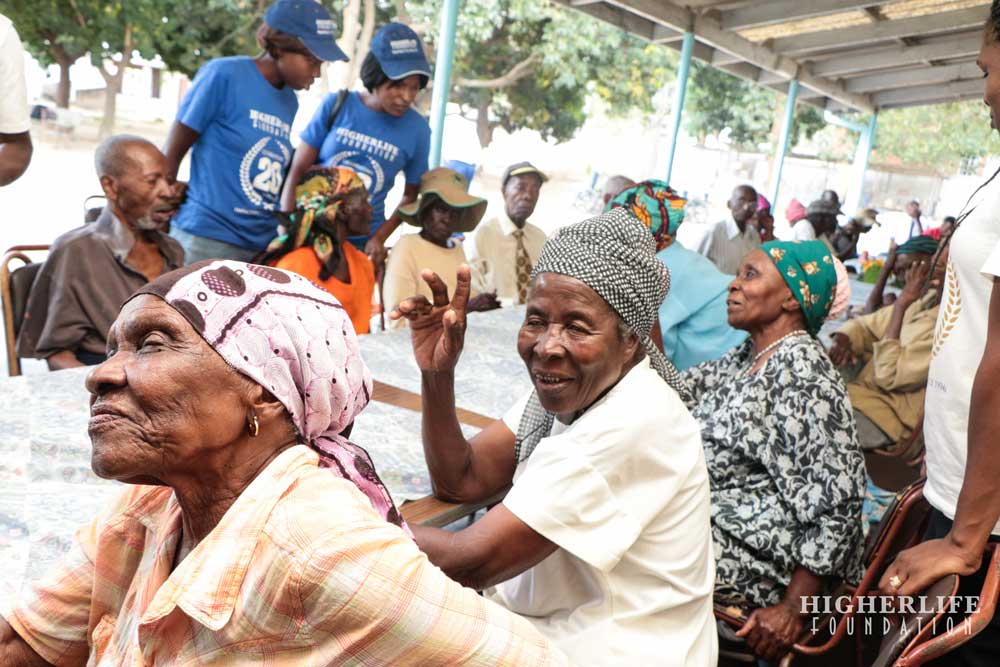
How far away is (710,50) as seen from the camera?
1067 centimetres

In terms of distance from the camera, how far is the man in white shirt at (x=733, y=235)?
6.99 metres

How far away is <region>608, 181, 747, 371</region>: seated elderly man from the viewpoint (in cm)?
352

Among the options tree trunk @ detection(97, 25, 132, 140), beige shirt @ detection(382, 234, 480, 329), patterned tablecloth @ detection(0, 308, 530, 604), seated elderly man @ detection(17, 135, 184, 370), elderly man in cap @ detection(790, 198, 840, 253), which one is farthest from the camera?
elderly man in cap @ detection(790, 198, 840, 253)

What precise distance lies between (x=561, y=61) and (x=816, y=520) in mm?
11776

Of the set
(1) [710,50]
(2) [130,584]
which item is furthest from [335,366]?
(1) [710,50]

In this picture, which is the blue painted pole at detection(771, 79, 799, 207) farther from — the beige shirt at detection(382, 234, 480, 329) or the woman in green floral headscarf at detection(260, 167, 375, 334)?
the woman in green floral headscarf at detection(260, 167, 375, 334)

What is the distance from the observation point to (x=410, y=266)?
4.39m

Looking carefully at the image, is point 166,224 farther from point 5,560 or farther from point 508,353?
point 5,560

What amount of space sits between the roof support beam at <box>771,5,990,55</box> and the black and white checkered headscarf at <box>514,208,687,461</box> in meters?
9.48

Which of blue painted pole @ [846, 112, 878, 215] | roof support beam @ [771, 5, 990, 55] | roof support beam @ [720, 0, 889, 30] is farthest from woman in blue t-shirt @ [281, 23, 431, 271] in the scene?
blue painted pole @ [846, 112, 878, 215]

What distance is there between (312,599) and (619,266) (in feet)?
3.40

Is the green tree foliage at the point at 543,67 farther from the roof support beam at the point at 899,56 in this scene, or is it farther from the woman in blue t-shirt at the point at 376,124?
the woman in blue t-shirt at the point at 376,124

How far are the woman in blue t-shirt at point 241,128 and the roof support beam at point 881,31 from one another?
28.0 ft

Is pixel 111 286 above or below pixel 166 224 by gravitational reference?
below
